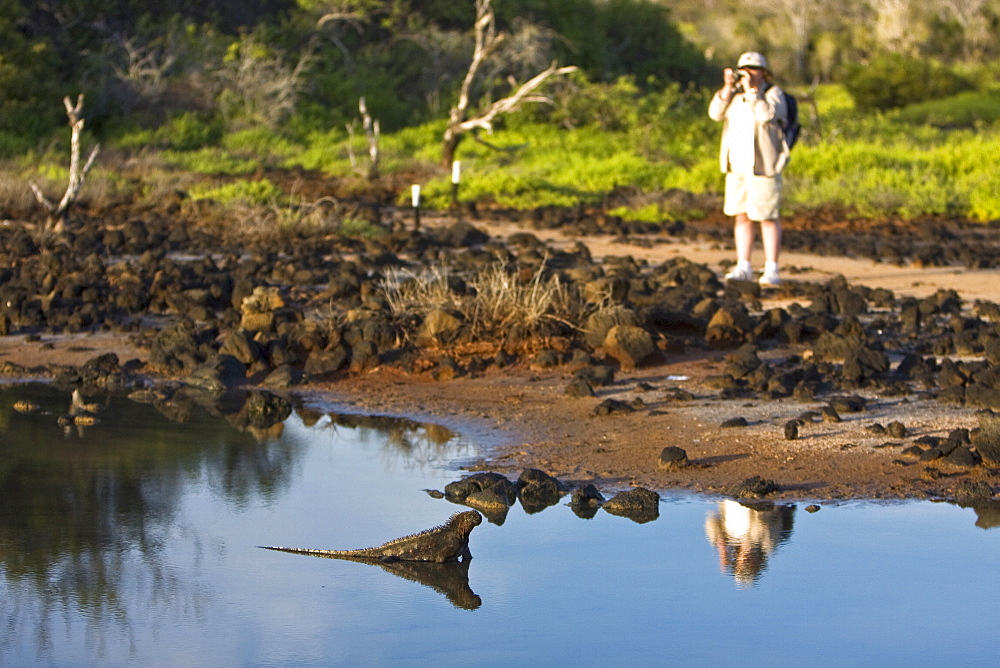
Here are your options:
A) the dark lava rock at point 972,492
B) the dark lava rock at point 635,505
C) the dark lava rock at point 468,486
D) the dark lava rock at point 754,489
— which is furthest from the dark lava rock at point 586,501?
the dark lava rock at point 972,492

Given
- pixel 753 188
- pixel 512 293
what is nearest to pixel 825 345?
pixel 512 293

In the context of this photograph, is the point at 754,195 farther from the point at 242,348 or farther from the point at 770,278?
the point at 242,348

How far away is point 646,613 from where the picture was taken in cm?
463

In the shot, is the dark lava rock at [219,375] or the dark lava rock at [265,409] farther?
the dark lava rock at [219,375]

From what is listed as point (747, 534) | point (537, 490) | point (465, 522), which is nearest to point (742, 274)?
point (537, 490)

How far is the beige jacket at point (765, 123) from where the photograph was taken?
36.7 ft

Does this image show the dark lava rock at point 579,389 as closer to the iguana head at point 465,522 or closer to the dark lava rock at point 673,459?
the dark lava rock at point 673,459

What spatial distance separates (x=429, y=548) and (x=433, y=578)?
19cm

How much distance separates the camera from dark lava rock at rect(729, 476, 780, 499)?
5965 millimetres

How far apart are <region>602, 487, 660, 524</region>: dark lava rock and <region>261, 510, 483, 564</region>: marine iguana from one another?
31.4 inches

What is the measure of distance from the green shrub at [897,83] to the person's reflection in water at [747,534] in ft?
98.9

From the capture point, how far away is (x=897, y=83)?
115 feet

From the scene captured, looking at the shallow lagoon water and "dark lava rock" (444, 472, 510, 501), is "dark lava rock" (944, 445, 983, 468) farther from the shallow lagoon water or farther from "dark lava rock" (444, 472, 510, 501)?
"dark lava rock" (444, 472, 510, 501)

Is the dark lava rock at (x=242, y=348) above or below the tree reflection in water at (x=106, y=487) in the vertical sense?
above
